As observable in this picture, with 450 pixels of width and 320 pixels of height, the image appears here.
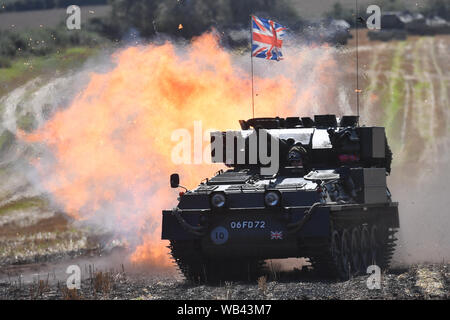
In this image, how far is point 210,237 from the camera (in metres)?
23.0

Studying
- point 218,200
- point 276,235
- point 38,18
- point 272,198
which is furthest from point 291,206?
point 38,18

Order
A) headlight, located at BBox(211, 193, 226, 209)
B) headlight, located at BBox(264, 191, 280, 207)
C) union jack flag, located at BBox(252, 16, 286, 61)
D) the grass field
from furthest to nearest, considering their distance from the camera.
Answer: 1. the grass field
2. union jack flag, located at BBox(252, 16, 286, 61)
3. headlight, located at BBox(211, 193, 226, 209)
4. headlight, located at BBox(264, 191, 280, 207)

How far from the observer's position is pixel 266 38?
31266 millimetres

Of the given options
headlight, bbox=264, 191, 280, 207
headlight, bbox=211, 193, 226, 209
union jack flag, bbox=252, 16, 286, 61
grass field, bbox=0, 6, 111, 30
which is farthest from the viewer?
grass field, bbox=0, 6, 111, 30

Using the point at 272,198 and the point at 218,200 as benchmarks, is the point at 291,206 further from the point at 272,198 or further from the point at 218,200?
the point at 218,200

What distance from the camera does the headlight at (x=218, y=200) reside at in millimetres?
22866

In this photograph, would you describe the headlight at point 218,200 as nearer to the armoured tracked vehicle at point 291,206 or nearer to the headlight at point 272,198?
the armoured tracked vehicle at point 291,206

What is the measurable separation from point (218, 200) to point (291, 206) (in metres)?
1.54

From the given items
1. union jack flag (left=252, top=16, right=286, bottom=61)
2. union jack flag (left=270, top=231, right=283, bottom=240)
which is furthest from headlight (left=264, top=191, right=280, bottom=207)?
union jack flag (left=252, top=16, right=286, bottom=61)

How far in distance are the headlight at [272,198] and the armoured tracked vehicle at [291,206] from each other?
2 cm

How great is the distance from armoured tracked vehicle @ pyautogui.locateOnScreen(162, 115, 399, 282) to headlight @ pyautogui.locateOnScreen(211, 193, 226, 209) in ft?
0.07

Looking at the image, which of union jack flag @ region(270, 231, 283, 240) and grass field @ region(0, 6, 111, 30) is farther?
grass field @ region(0, 6, 111, 30)

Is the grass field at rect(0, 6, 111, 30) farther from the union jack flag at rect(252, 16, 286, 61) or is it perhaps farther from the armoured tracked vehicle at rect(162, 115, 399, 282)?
the armoured tracked vehicle at rect(162, 115, 399, 282)

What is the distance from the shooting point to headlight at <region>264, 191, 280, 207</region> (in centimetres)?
2256
